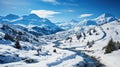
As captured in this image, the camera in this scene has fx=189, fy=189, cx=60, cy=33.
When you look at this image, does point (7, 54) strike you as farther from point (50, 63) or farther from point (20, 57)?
point (50, 63)

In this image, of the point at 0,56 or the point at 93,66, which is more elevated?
the point at 0,56

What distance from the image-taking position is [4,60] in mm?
57375

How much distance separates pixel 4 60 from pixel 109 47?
54046mm

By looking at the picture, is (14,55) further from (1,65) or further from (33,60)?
(1,65)

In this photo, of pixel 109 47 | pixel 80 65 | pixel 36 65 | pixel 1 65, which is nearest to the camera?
pixel 1 65

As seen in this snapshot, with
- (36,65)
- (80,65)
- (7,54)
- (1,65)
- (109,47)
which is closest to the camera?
(1,65)

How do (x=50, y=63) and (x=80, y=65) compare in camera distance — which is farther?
(x=80, y=65)

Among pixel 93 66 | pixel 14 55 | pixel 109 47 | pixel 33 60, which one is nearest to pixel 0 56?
pixel 14 55

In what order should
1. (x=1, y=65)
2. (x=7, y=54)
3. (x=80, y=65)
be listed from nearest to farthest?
1. (x=1, y=65)
2. (x=7, y=54)
3. (x=80, y=65)

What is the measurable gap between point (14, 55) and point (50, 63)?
514 inches

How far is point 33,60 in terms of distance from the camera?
6294 centimetres

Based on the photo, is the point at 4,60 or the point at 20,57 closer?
the point at 4,60

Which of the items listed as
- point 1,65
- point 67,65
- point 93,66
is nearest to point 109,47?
point 93,66

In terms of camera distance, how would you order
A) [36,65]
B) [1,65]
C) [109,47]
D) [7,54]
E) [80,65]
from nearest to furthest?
[1,65] → [36,65] → [7,54] → [80,65] → [109,47]
